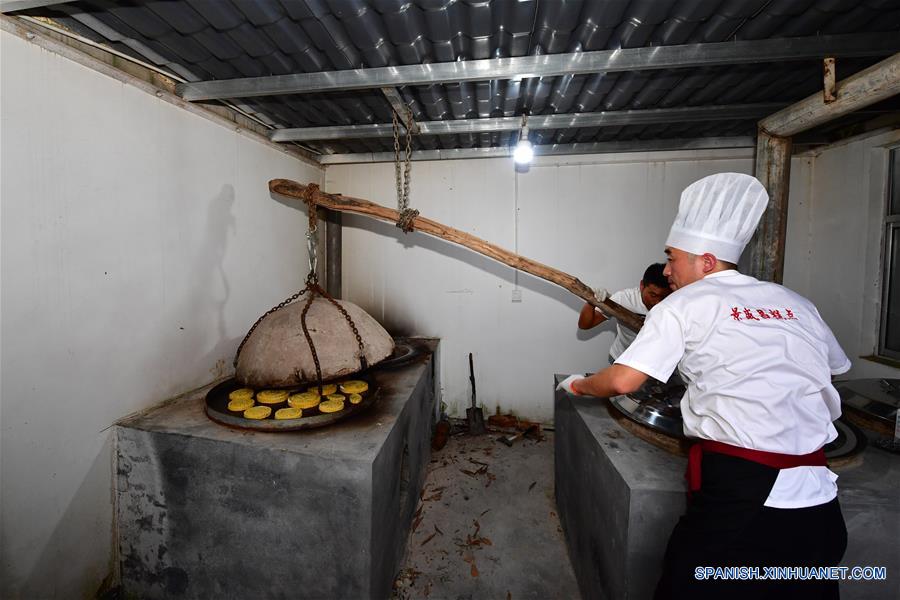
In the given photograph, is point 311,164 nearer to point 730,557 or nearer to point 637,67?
point 637,67

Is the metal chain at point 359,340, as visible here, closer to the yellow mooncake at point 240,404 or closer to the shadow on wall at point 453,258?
the yellow mooncake at point 240,404

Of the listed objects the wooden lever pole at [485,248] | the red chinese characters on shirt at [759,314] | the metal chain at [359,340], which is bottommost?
the metal chain at [359,340]

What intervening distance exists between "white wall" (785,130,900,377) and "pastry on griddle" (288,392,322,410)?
573 centimetres

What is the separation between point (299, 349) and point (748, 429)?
277 cm

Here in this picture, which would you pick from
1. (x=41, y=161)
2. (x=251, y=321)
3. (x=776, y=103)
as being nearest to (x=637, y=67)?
(x=776, y=103)

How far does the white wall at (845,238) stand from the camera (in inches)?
146

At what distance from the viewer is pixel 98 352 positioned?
236cm

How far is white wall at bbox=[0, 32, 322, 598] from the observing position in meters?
1.96

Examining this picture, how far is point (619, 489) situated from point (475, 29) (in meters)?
2.99

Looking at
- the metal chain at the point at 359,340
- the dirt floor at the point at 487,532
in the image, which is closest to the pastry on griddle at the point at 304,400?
the metal chain at the point at 359,340

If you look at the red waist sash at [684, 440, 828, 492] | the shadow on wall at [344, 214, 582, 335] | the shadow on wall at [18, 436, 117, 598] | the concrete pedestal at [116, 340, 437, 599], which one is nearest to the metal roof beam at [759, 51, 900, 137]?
the red waist sash at [684, 440, 828, 492]

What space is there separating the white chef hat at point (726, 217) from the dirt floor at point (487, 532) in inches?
106

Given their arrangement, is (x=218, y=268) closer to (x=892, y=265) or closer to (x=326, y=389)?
(x=326, y=389)

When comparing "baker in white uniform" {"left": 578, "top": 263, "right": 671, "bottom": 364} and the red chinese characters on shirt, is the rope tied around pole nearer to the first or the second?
"baker in white uniform" {"left": 578, "top": 263, "right": 671, "bottom": 364}
